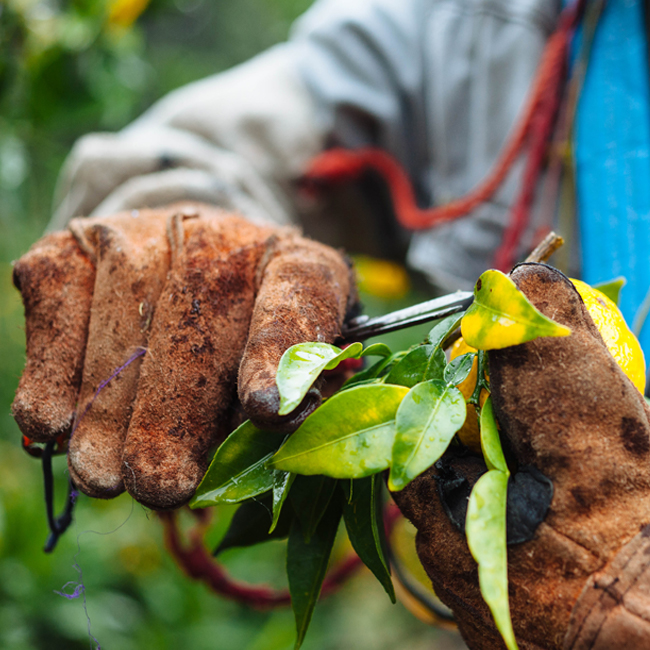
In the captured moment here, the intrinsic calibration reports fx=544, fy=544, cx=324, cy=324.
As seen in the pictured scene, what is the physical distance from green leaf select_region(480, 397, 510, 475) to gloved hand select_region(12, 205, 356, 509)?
16cm

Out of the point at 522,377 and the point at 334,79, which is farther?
the point at 334,79

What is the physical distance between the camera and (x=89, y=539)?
248 cm

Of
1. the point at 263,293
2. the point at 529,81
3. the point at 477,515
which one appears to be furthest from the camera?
the point at 529,81

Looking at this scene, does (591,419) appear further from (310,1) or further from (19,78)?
(310,1)

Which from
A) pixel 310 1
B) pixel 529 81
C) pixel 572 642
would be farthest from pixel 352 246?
pixel 310 1

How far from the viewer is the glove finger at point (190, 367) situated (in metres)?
0.56

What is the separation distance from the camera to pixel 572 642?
0.44 m

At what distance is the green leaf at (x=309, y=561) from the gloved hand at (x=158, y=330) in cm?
15

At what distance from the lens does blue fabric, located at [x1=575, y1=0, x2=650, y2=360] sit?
3.02ft

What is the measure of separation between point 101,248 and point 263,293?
0.79 feet

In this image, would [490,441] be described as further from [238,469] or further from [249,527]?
[249,527]

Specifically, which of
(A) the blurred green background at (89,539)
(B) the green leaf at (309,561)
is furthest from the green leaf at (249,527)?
(A) the blurred green background at (89,539)

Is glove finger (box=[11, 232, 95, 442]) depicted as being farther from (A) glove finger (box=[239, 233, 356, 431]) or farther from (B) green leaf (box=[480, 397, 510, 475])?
(B) green leaf (box=[480, 397, 510, 475])

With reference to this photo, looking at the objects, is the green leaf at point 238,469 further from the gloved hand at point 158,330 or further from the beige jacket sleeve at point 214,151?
the beige jacket sleeve at point 214,151
